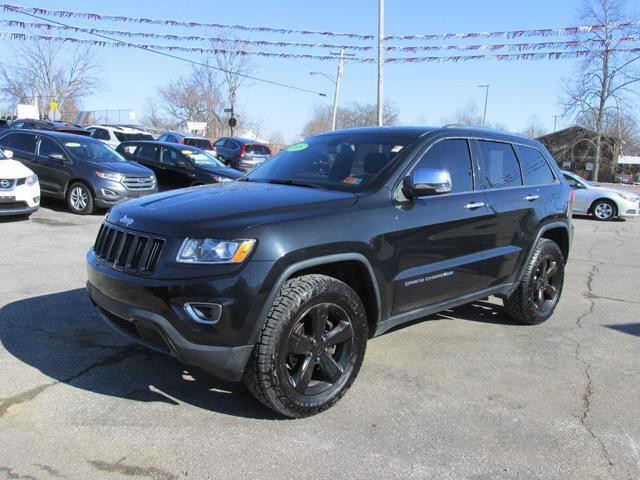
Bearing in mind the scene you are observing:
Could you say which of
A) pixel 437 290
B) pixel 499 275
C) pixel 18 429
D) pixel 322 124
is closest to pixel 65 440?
pixel 18 429

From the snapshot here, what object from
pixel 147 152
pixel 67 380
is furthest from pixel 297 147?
pixel 147 152

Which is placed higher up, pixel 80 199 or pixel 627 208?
pixel 80 199

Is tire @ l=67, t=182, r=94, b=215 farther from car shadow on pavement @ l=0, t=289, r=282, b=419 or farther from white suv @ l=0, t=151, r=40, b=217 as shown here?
car shadow on pavement @ l=0, t=289, r=282, b=419

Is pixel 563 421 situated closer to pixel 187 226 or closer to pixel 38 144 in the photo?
pixel 187 226

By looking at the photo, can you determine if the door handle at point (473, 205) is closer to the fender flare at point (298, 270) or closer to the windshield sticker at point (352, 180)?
the windshield sticker at point (352, 180)

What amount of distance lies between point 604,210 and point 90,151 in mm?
14081

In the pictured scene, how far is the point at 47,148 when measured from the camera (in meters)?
11.5

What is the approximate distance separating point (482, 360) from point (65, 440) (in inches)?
119

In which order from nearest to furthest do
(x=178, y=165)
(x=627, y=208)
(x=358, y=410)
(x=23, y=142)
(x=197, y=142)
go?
(x=358, y=410)
(x=23, y=142)
(x=178, y=165)
(x=627, y=208)
(x=197, y=142)

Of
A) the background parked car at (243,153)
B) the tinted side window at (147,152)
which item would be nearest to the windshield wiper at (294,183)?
the tinted side window at (147,152)

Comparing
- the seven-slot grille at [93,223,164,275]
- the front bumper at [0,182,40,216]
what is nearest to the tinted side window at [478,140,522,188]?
the seven-slot grille at [93,223,164,275]

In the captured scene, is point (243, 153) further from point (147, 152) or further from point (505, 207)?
point (505, 207)

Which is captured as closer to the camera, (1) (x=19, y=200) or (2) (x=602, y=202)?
(1) (x=19, y=200)

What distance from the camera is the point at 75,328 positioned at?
458 centimetres
